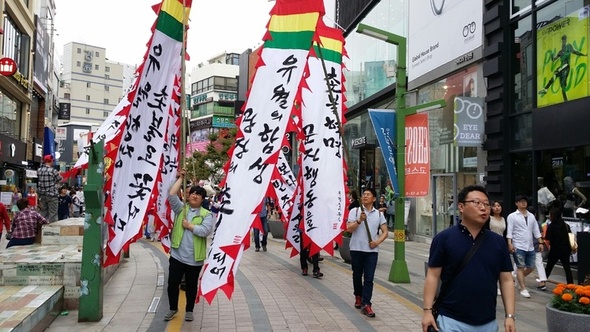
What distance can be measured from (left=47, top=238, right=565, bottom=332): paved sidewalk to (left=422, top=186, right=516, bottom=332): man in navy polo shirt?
10.1 feet

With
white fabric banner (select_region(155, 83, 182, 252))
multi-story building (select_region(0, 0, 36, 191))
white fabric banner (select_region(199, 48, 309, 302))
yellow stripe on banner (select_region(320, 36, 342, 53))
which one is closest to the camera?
white fabric banner (select_region(199, 48, 309, 302))

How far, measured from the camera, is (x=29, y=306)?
19.6ft

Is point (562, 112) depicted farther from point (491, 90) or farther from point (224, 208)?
point (224, 208)

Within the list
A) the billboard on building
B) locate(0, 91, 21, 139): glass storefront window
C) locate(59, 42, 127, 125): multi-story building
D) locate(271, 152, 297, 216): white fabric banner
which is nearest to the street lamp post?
locate(271, 152, 297, 216): white fabric banner

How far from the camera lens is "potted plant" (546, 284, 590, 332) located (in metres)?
5.65

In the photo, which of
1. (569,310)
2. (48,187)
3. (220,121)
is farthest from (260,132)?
(220,121)

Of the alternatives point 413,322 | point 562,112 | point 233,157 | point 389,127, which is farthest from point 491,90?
point 233,157

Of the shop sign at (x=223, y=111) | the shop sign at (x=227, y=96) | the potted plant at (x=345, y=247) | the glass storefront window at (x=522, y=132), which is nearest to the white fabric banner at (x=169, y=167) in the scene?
the potted plant at (x=345, y=247)

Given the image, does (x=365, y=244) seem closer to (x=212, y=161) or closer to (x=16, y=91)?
(x=16, y=91)

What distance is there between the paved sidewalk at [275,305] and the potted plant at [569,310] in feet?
3.94

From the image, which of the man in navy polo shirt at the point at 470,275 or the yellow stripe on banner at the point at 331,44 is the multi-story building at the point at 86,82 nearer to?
the yellow stripe on banner at the point at 331,44

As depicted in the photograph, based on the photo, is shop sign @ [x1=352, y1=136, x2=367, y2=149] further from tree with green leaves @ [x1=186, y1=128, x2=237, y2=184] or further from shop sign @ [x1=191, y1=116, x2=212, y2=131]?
shop sign @ [x1=191, y1=116, x2=212, y2=131]

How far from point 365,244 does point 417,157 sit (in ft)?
11.9

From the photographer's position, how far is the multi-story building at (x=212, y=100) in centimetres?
7650
